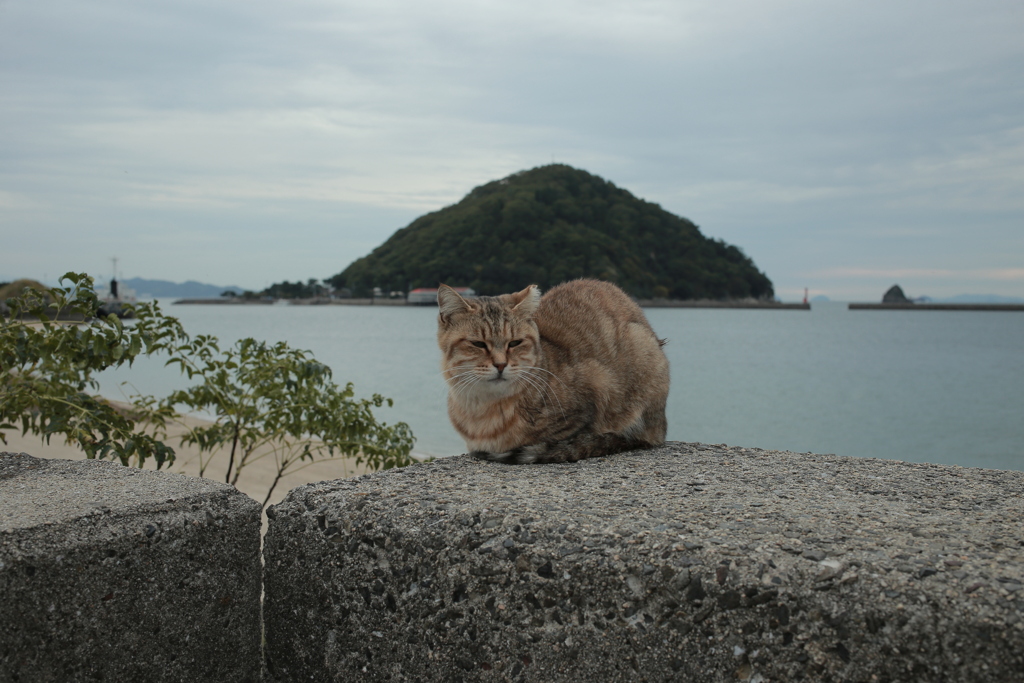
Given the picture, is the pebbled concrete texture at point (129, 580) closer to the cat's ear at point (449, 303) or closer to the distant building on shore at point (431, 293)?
the cat's ear at point (449, 303)

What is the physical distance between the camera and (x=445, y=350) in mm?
3275

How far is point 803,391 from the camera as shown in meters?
26.3

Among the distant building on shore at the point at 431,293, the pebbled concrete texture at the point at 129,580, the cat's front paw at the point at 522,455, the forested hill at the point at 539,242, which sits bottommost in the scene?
the pebbled concrete texture at the point at 129,580

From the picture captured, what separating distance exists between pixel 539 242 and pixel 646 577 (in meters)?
26.0

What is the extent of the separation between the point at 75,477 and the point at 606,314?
8.15 feet

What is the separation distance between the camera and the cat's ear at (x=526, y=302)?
3.17m

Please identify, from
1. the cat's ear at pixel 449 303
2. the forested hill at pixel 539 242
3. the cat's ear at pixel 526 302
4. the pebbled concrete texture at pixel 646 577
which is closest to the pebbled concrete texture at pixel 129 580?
the pebbled concrete texture at pixel 646 577

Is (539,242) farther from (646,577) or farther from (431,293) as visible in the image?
(646,577)

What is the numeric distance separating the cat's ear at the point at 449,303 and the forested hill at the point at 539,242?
1085 centimetres

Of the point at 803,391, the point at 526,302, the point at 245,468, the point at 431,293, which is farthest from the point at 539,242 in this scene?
the point at 526,302

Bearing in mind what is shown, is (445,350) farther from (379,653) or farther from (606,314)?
(379,653)

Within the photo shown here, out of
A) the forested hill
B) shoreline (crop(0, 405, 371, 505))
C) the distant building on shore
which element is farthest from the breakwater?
the forested hill

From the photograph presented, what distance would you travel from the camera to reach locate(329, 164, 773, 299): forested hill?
81.9 feet

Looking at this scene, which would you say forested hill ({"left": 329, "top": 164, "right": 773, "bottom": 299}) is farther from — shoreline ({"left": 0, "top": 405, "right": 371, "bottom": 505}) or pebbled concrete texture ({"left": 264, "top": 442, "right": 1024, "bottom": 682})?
pebbled concrete texture ({"left": 264, "top": 442, "right": 1024, "bottom": 682})
